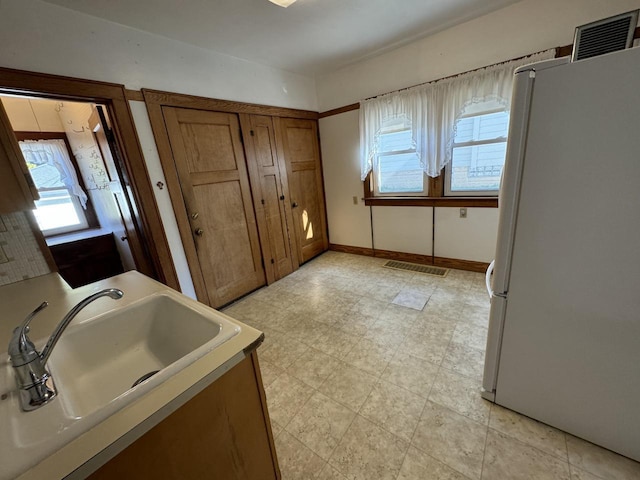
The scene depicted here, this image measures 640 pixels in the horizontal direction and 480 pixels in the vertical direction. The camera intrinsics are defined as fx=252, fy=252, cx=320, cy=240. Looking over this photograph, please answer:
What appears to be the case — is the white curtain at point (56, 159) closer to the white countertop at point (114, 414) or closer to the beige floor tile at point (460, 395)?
the white countertop at point (114, 414)

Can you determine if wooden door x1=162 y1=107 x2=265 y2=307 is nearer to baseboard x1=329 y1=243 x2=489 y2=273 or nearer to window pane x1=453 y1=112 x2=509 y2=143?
baseboard x1=329 y1=243 x2=489 y2=273

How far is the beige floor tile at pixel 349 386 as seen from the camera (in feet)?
5.15

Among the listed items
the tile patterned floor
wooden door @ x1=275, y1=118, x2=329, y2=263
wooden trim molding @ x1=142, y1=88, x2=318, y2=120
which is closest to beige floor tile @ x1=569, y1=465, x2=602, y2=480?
the tile patterned floor

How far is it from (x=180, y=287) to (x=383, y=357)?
1930 mm

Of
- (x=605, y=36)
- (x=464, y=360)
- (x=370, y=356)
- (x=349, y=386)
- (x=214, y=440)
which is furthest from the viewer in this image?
(x=370, y=356)

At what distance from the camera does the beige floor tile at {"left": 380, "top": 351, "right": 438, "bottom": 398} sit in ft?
5.30

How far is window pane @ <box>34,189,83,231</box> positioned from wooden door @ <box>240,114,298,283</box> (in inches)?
120

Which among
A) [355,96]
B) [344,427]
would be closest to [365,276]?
[344,427]

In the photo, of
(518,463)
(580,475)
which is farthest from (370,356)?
(580,475)

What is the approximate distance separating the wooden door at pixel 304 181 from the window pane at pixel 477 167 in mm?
1884

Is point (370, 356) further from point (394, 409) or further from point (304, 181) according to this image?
point (304, 181)

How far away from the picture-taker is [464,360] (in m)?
1.78

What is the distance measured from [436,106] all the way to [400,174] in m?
0.85

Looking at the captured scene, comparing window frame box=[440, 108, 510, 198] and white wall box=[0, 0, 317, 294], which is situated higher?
white wall box=[0, 0, 317, 294]
